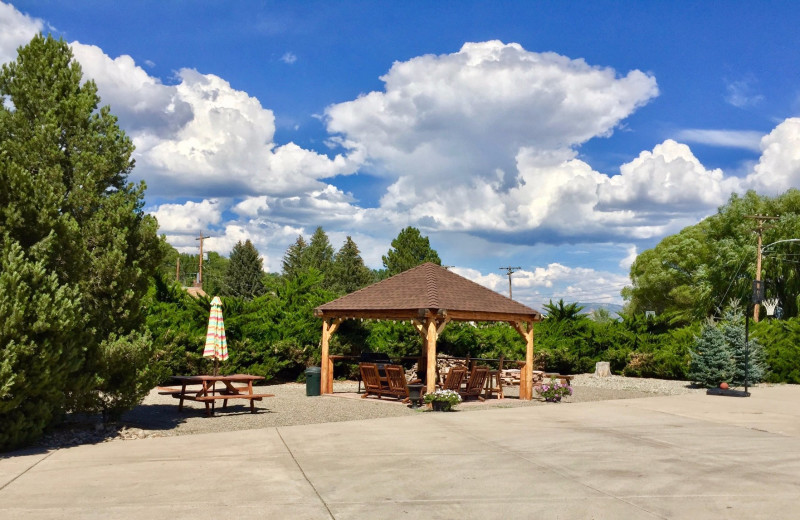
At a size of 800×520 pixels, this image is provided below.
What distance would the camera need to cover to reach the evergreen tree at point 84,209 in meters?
10.1

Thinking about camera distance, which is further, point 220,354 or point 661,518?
point 220,354

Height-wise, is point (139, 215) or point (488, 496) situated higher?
point (139, 215)

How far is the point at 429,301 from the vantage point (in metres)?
16.2

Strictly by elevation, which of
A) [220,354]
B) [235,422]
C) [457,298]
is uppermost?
[457,298]

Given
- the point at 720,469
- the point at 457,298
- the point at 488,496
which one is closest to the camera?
the point at 488,496

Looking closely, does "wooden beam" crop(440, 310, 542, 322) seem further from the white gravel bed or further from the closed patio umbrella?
the closed patio umbrella

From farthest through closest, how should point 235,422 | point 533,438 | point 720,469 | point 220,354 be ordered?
point 220,354, point 235,422, point 533,438, point 720,469

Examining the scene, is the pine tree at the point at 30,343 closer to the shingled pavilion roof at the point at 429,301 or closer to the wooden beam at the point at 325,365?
the shingled pavilion roof at the point at 429,301

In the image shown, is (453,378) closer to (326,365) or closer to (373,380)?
(373,380)

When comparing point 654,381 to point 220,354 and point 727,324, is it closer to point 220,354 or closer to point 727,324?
point 727,324

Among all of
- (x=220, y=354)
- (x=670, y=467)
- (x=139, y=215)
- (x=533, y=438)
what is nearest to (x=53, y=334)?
(x=139, y=215)

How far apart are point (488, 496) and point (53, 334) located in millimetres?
6231

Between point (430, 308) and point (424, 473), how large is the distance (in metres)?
7.95

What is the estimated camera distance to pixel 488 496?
6.88 metres
